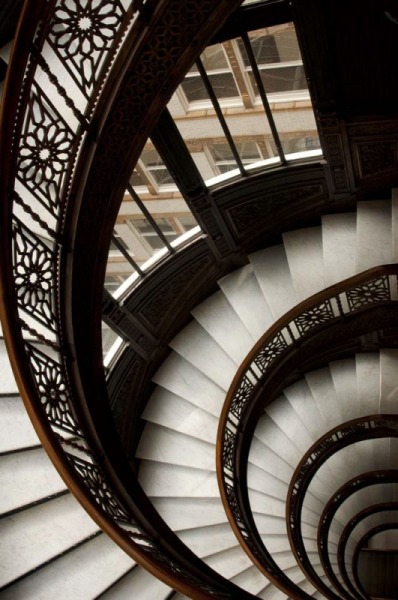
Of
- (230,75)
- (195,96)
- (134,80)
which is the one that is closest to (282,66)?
(230,75)

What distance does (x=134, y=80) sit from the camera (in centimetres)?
489

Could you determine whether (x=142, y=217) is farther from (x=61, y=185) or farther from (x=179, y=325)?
(x=61, y=185)

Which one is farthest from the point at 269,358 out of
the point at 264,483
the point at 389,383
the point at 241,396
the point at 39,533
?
the point at 39,533

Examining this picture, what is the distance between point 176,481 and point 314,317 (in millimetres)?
3323

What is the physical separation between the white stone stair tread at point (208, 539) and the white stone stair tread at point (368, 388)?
278cm

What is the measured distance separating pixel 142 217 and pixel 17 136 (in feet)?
12.5

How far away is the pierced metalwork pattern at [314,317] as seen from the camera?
25.1ft

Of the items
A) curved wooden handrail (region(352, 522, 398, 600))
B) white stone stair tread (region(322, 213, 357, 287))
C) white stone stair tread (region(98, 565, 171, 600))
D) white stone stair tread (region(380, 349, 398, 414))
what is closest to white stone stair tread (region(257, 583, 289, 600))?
white stone stair tread (region(380, 349, 398, 414))

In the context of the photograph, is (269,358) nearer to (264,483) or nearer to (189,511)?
(189,511)

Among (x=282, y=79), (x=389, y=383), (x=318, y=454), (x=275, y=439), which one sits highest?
(x=282, y=79)

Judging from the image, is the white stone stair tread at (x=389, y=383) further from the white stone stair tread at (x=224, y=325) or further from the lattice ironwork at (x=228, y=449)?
the lattice ironwork at (x=228, y=449)

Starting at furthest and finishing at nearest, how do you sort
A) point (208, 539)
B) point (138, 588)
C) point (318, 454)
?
point (318, 454) → point (208, 539) → point (138, 588)

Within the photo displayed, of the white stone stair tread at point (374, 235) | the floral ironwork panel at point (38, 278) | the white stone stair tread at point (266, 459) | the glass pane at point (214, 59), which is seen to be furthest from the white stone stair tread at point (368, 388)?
the floral ironwork panel at point (38, 278)

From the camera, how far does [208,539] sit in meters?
8.52
